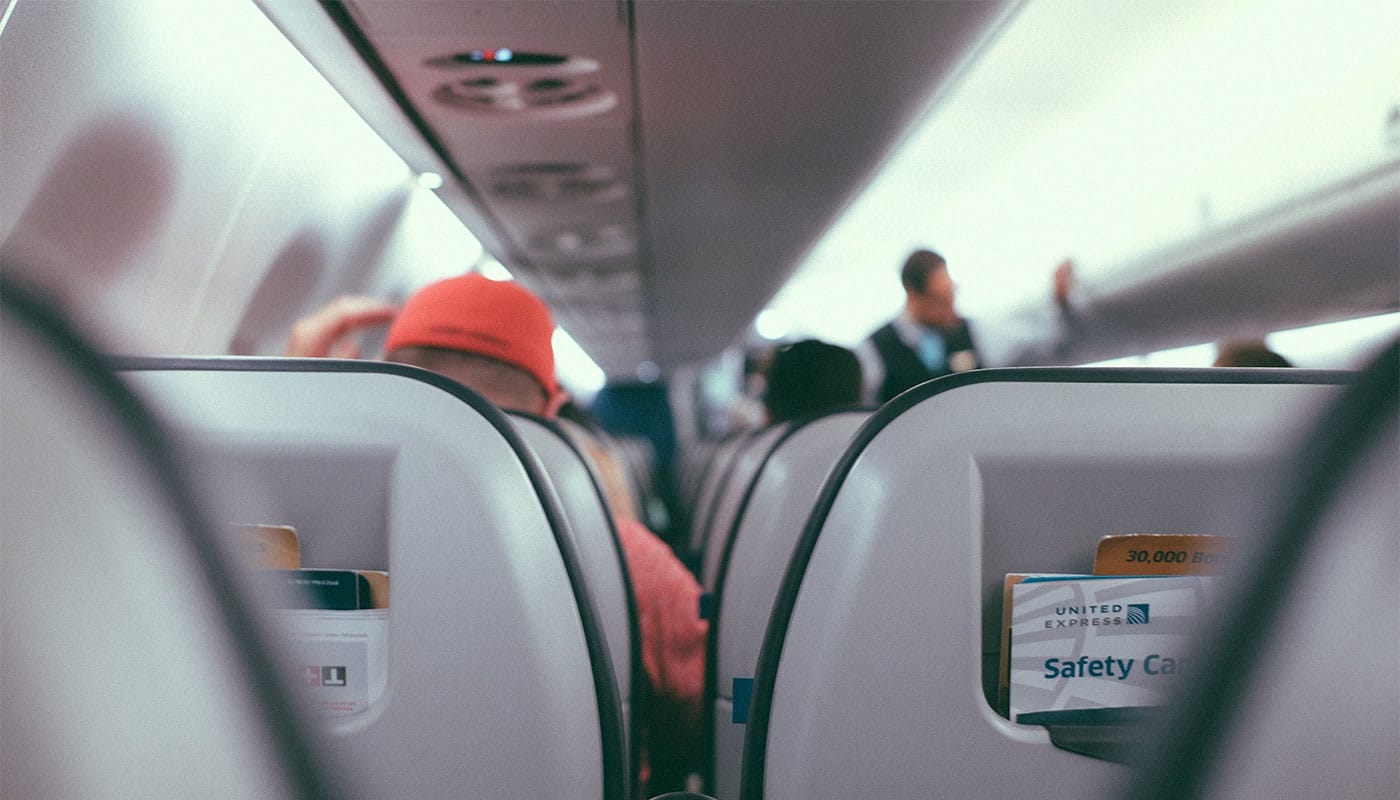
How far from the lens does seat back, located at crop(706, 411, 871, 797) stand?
5.51 ft

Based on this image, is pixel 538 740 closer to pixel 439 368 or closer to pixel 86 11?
pixel 439 368

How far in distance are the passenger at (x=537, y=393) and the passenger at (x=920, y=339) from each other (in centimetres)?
169

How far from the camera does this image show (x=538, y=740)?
3.51 ft

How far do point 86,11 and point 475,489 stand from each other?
1.94 m

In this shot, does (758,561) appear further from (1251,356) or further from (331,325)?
(331,325)

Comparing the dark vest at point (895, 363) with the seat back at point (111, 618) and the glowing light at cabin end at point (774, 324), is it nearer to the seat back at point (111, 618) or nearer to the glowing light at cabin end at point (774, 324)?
the seat back at point (111, 618)

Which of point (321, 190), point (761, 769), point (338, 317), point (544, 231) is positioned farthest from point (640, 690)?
point (544, 231)

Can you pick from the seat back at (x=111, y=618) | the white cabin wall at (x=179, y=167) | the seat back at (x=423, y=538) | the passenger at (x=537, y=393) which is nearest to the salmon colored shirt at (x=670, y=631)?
the passenger at (x=537, y=393)

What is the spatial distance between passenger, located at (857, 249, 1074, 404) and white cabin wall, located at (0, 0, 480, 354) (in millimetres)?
2260

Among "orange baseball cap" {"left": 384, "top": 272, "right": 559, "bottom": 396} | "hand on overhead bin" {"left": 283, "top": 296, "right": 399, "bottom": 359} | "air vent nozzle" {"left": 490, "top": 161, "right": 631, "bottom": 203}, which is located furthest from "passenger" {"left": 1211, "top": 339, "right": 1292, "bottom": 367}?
"air vent nozzle" {"left": 490, "top": 161, "right": 631, "bottom": 203}

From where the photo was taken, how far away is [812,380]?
123 inches

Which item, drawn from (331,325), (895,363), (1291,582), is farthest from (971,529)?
(331,325)

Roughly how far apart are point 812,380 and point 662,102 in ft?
4.59

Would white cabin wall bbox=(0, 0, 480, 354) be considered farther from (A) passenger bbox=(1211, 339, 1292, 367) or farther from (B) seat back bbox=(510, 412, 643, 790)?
(A) passenger bbox=(1211, 339, 1292, 367)
